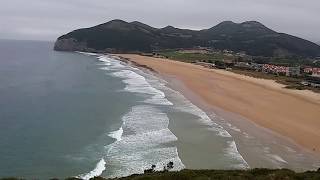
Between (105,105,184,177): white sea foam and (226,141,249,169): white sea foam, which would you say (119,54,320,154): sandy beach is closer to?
(226,141,249,169): white sea foam

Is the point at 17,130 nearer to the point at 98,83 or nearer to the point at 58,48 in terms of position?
the point at 98,83

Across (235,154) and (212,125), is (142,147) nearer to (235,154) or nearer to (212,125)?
(235,154)

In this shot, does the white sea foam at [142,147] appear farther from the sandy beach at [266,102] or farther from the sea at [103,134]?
the sandy beach at [266,102]

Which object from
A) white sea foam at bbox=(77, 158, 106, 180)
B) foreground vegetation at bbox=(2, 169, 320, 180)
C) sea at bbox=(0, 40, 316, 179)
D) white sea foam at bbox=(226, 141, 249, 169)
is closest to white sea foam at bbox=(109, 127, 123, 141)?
sea at bbox=(0, 40, 316, 179)

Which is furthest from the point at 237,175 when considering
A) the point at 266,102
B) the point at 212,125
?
the point at 266,102

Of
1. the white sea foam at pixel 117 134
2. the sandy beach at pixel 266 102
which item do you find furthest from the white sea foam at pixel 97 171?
the sandy beach at pixel 266 102
